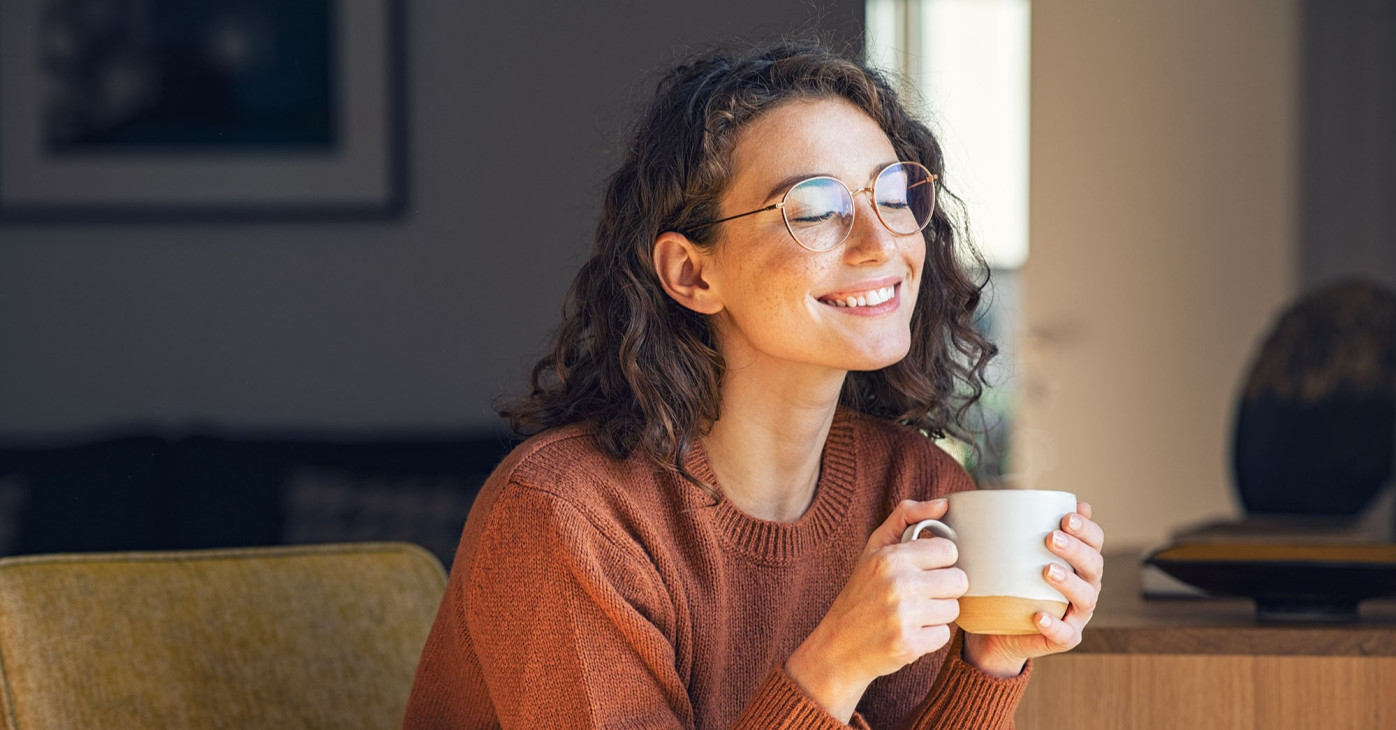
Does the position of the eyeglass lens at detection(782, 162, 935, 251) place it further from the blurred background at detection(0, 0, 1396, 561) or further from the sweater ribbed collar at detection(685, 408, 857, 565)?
the blurred background at detection(0, 0, 1396, 561)

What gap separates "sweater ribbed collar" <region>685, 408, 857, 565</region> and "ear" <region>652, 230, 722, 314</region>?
0.42ft

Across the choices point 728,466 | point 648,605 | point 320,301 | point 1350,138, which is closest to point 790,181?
point 728,466

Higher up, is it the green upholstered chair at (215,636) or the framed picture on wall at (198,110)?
the framed picture on wall at (198,110)

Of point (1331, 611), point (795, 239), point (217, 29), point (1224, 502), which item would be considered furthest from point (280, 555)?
point (1224, 502)

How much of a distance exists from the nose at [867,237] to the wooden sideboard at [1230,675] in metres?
0.37

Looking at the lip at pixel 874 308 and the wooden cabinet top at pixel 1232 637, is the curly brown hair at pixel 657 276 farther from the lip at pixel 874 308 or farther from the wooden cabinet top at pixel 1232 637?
the wooden cabinet top at pixel 1232 637

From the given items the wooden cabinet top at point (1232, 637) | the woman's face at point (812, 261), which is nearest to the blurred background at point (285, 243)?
the woman's face at point (812, 261)

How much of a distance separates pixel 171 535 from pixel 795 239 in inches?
65.8

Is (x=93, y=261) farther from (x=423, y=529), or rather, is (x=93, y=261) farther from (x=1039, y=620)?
(x=1039, y=620)

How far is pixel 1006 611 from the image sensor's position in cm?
101

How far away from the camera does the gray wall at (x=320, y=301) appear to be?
8.39 ft

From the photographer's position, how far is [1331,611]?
1256 millimetres

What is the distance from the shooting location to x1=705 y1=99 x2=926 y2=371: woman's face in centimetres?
119

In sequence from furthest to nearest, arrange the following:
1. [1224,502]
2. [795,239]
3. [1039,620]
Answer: [1224,502] < [795,239] < [1039,620]
